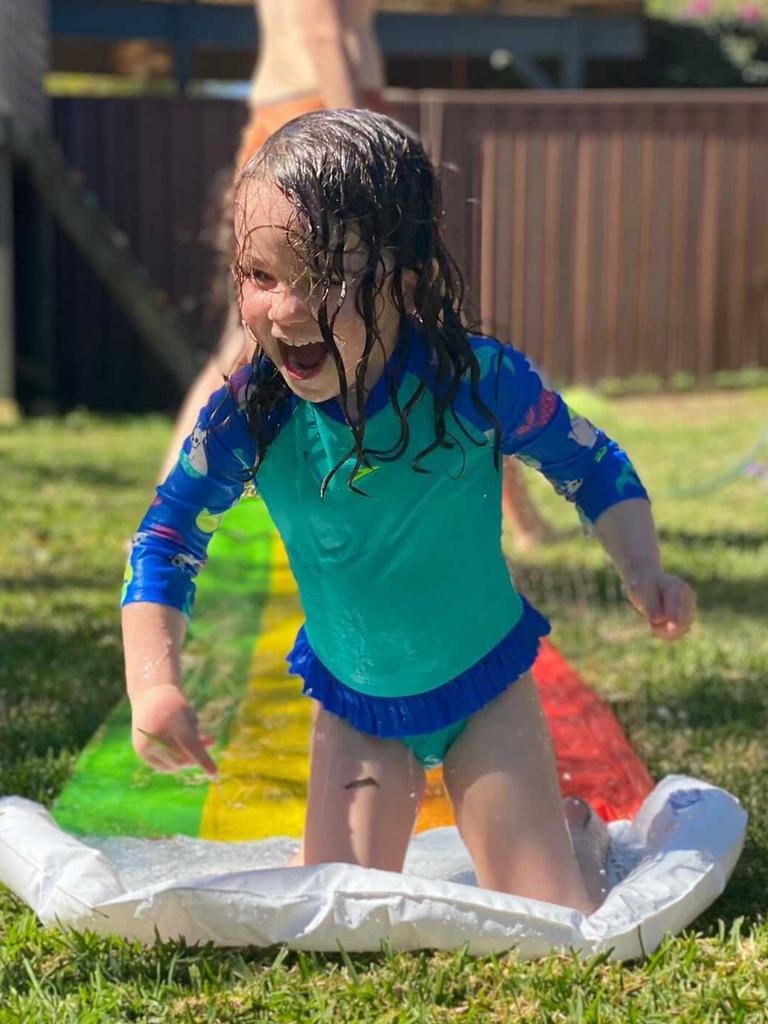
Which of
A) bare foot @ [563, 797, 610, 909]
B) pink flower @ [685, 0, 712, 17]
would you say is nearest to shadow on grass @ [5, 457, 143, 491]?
bare foot @ [563, 797, 610, 909]

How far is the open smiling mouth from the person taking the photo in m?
1.85

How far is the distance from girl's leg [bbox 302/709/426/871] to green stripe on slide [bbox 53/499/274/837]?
0.48 meters

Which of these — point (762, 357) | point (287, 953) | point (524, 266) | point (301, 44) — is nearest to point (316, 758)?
point (287, 953)

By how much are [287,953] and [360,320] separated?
0.82 meters

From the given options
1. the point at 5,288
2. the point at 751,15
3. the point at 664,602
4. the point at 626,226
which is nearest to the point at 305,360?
the point at 664,602

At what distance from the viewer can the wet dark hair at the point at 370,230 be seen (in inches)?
70.2

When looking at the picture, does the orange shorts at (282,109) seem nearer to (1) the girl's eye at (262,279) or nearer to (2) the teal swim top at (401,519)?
(2) the teal swim top at (401,519)

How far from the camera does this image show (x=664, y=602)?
6.53ft

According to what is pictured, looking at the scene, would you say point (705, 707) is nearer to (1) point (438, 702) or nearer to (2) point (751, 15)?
(1) point (438, 702)

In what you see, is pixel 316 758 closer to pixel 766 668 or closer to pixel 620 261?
pixel 766 668

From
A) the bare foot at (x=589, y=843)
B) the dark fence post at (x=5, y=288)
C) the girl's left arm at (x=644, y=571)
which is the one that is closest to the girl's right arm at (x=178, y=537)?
the girl's left arm at (x=644, y=571)

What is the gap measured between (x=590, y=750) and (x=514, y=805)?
741mm

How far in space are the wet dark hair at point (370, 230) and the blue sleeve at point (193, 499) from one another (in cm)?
13

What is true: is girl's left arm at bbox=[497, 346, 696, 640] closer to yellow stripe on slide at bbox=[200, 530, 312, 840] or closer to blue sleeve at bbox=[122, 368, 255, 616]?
blue sleeve at bbox=[122, 368, 255, 616]
